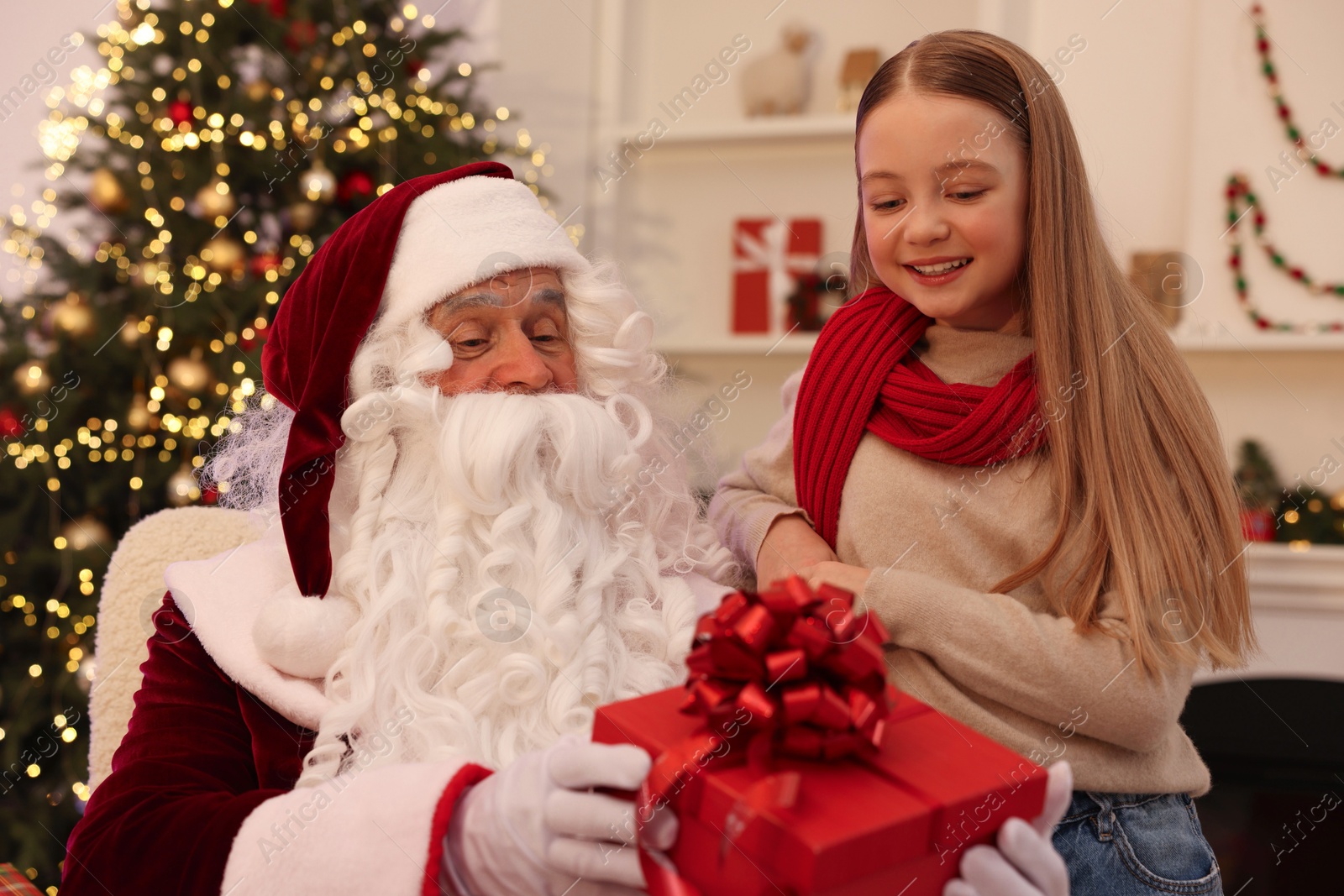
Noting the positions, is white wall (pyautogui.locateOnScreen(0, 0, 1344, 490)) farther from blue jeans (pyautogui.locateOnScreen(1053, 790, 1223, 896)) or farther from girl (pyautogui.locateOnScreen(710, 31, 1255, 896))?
blue jeans (pyautogui.locateOnScreen(1053, 790, 1223, 896))

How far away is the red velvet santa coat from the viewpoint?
122 centimetres

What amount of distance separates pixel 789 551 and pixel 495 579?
0.48 m

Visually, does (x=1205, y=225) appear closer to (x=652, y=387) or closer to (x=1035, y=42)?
(x=1035, y=42)

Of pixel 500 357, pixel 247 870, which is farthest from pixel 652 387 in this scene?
pixel 247 870

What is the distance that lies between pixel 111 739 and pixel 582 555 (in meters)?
1.00

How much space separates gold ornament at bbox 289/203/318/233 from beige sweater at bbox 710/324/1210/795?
242cm

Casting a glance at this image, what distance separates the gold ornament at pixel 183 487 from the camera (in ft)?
10.6

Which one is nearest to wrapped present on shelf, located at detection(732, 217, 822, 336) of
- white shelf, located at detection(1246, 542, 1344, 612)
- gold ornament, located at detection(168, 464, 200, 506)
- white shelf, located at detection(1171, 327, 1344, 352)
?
white shelf, located at detection(1171, 327, 1344, 352)

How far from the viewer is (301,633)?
4.85ft

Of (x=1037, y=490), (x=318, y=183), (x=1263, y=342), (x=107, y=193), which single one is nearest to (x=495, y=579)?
(x=1037, y=490)

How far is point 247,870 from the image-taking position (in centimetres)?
128

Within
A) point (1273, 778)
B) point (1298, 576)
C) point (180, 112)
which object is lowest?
point (1273, 778)

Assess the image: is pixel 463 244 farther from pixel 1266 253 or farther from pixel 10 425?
pixel 1266 253

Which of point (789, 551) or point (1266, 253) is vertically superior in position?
point (1266, 253)
